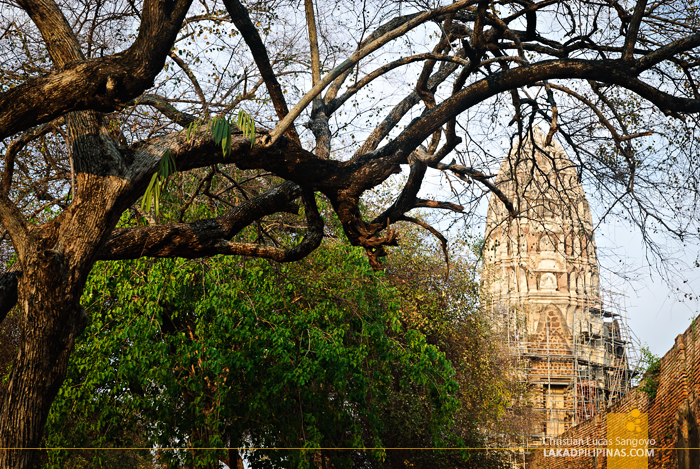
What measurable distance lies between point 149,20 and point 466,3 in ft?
8.56

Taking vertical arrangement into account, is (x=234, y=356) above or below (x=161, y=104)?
below

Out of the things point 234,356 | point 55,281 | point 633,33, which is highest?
point 633,33

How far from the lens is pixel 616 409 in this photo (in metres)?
13.2

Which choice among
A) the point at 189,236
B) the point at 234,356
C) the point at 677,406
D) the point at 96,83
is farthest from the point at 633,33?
the point at 234,356

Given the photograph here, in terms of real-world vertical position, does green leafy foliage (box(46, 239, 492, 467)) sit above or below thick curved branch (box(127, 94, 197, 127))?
below

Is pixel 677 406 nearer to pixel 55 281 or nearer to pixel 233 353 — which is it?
pixel 233 353

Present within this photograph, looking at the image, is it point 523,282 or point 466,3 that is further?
point 523,282

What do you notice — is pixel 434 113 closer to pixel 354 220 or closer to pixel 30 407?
pixel 354 220

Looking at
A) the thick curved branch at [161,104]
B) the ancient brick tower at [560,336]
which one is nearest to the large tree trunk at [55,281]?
the thick curved branch at [161,104]

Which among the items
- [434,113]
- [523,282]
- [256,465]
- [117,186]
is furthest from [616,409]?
[523,282]

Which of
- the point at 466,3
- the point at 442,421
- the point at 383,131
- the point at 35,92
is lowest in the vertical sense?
the point at 442,421

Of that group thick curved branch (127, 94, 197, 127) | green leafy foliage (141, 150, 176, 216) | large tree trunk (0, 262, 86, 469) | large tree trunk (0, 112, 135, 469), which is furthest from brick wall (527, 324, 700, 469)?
large tree trunk (0, 262, 86, 469)

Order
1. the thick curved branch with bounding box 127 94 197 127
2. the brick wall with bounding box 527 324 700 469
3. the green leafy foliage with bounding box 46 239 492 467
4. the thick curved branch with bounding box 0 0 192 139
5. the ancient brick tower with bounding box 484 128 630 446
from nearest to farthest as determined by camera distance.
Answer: the thick curved branch with bounding box 0 0 192 139
the thick curved branch with bounding box 127 94 197 127
the brick wall with bounding box 527 324 700 469
the green leafy foliage with bounding box 46 239 492 467
the ancient brick tower with bounding box 484 128 630 446

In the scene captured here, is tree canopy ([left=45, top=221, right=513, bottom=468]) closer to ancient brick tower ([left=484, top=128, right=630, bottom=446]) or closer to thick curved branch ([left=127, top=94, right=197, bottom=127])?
thick curved branch ([left=127, top=94, right=197, bottom=127])
